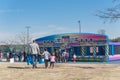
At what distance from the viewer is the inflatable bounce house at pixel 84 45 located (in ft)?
139

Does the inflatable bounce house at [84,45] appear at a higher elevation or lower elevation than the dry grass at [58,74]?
higher

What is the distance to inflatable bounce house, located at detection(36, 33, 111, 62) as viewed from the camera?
42.3 m

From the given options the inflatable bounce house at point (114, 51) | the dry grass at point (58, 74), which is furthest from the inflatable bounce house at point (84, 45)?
the dry grass at point (58, 74)

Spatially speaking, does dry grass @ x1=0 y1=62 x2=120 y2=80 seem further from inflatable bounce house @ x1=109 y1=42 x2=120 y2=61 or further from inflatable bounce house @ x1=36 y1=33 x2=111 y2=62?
inflatable bounce house @ x1=109 y1=42 x2=120 y2=61

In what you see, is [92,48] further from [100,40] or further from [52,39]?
[52,39]

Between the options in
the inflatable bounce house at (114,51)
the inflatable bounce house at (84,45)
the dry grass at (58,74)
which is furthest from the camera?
the inflatable bounce house at (114,51)

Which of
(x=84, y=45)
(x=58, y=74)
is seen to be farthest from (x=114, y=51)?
(x=58, y=74)

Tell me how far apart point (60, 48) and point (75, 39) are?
259 cm

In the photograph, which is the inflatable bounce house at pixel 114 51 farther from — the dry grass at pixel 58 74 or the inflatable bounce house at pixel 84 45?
the dry grass at pixel 58 74

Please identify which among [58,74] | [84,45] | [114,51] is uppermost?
[84,45]

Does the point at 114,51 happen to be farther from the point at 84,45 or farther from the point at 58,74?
the point at 58,74

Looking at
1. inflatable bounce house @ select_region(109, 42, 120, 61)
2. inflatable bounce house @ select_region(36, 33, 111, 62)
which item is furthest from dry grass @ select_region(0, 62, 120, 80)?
inflatable bounce house @ select_region(109, 42, 120, 61)

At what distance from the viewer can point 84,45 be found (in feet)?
143

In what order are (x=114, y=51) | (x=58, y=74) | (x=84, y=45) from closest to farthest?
(x=58, y=74)
(x=84, y=45)
(x=114, y=51)
